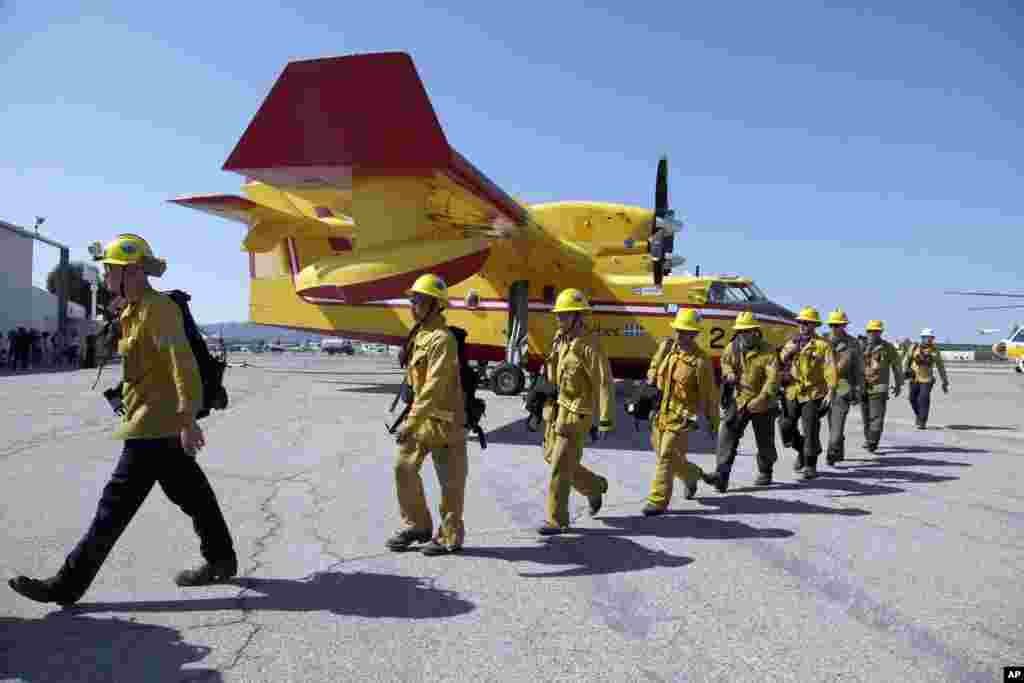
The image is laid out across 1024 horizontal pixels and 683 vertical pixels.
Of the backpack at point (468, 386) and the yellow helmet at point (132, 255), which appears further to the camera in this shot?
the backpack at point (468, 386)

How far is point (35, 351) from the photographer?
34.9 m

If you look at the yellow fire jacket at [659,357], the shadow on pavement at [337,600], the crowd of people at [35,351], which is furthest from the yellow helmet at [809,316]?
the crowd of people at [35,351]

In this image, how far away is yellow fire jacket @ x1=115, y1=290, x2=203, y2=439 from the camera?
4.20 metres

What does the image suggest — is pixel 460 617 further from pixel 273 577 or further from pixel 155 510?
pixel 155 510

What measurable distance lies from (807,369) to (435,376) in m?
6.39

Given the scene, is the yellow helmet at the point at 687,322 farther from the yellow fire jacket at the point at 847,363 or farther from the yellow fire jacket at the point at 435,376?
the yellow fire jacket at the point at 847,363

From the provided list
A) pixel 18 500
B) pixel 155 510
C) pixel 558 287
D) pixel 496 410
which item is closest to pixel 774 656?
pixel 155 510

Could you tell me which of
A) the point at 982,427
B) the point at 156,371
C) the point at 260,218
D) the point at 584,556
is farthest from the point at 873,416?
the point at 260,218

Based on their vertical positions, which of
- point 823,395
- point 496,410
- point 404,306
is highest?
point 404,306

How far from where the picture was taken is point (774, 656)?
3.53m

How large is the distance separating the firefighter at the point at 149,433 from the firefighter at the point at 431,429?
4.22 ft

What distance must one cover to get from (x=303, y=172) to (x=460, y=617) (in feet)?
29.5

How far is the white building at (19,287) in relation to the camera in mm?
37000

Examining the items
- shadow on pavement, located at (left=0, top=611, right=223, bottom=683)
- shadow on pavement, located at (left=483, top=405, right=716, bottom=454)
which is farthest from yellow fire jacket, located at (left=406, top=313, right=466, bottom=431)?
shadow on pavement, located at (left=483, top=405, right=716, bottom=454)
